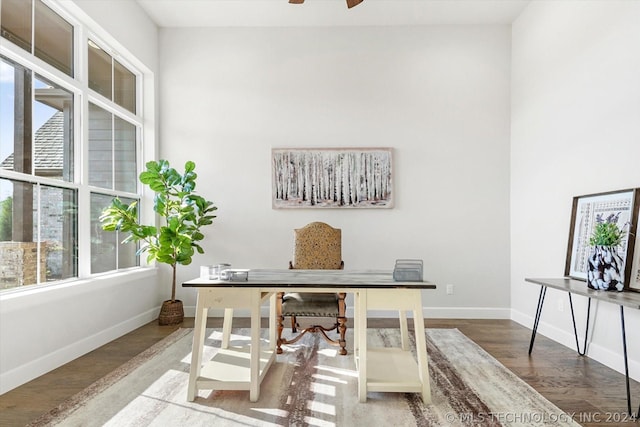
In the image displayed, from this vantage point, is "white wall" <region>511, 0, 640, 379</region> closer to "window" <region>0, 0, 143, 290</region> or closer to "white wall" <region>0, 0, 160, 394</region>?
"white wall" <region>0, 0, 160, 394</region>

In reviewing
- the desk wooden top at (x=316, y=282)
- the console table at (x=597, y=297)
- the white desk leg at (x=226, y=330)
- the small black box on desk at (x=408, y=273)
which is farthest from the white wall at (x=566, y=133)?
the white desk leg at (x=226, y=330)

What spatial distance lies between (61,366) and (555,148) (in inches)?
179

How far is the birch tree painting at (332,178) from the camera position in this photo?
15.5ft

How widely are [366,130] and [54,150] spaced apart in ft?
10.2

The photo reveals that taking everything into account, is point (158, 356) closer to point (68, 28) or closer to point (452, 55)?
point (68, 28)

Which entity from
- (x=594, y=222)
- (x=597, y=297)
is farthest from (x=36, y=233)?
(x=594, y=222)

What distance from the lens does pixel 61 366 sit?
3061 millimetres

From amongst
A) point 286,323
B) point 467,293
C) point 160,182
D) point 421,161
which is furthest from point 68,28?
point 467,293

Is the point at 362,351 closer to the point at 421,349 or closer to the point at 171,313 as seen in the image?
the point at 421,349

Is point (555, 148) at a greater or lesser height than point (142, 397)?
greater

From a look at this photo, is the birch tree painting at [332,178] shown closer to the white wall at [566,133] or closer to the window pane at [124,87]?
the white wall at [566,133]

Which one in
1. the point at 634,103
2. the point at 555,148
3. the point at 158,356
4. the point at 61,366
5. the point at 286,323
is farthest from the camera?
the point at 286,323

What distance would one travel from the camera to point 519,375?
2842 millimetres

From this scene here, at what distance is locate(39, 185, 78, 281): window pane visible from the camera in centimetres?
309
